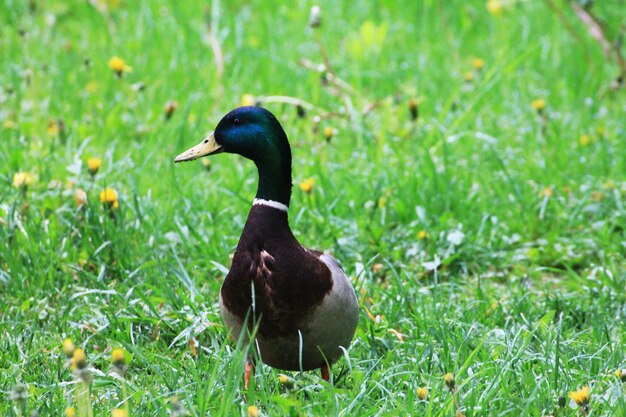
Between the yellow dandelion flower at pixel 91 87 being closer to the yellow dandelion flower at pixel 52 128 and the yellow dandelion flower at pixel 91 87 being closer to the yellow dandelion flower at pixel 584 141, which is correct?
the yellow dandelion flower at pixel 52 128

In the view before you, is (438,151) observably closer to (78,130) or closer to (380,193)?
(380,193)

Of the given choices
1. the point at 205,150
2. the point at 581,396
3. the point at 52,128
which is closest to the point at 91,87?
the point at 52,128

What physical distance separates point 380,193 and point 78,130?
1.72m

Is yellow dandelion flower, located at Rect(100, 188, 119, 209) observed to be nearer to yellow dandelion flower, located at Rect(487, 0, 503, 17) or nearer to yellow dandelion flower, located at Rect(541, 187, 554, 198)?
→ yellow dandelion flower, located at Rect(541, 187, 554, 198)

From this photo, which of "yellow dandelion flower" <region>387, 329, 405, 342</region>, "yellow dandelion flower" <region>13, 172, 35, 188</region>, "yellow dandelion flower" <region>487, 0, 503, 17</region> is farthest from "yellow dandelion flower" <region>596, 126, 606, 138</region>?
"yellow dandelion flower" <region>13, 172, 35, 188</region>

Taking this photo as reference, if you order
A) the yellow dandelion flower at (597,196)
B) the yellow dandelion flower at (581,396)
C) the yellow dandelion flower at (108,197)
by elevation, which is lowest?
the yellow dandelion flower at (597,196)

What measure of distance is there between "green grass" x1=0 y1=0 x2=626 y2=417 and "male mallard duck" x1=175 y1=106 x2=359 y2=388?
12 cm

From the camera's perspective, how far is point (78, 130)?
529 cm

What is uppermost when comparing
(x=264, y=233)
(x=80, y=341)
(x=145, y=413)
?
(x=264, y=233)

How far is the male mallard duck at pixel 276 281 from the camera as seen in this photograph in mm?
2889

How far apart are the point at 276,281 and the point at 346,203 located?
5.63ft

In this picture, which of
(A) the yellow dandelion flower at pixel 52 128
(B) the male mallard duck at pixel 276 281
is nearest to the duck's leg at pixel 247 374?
(B) the male mallard duck at pixel 276 281

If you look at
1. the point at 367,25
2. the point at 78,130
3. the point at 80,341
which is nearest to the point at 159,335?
the point at 80,341

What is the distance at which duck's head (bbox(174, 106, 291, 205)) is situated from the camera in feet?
9.85
